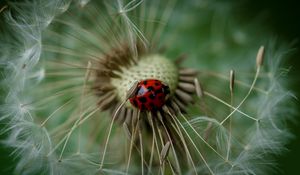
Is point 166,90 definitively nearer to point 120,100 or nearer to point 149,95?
point 149,95

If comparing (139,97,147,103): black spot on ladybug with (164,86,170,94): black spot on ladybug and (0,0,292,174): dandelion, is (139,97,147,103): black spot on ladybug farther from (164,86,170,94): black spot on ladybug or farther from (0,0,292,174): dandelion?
(164,86,170,94): black spot on ladybug

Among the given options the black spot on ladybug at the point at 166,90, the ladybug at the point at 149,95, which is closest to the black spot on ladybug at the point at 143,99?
the ladybug at the point at 149,95

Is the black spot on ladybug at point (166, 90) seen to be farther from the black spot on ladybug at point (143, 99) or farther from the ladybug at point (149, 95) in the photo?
the black spot on ladybug at point (143, 99)

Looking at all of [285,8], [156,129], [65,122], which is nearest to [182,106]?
[156,129]

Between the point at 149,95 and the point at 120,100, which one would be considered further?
the point at 120,100

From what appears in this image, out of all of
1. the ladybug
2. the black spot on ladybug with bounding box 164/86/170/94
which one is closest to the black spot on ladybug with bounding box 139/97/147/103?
the ladybug

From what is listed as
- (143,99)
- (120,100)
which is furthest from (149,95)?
(120,100)

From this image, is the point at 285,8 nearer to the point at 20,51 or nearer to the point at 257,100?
the point at 257,100
